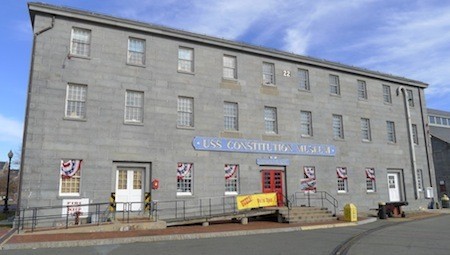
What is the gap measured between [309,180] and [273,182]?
2730 mm

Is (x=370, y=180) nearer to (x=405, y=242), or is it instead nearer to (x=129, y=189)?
(x=405, y=242)

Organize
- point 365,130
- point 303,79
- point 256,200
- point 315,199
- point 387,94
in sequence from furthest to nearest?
point 387,94 < point 365,130 < point 303,79 < point 315,199 < point 256,200

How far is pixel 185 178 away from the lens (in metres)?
20.7

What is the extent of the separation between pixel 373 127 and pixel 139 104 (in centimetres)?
1780

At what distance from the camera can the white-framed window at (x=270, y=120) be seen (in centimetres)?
2394

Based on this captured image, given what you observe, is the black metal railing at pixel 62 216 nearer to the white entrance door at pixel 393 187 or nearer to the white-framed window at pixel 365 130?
the white-framed window at pixel 365 130

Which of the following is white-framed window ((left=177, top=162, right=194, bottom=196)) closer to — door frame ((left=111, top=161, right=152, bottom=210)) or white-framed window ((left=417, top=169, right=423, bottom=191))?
door frame ((left=111, top=161, right=152, bottom=210))

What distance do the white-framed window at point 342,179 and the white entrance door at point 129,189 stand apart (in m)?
13.8

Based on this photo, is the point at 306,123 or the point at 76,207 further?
the point at 306,123

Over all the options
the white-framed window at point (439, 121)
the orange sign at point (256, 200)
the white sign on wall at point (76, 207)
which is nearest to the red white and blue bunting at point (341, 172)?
the orange sign at point (256, 200)

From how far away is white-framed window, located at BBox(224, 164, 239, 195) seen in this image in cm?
2185

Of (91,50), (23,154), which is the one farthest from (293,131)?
(23,154)

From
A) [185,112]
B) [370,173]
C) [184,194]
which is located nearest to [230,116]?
[185,112]

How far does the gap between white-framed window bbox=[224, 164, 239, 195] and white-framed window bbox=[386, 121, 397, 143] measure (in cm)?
1421
